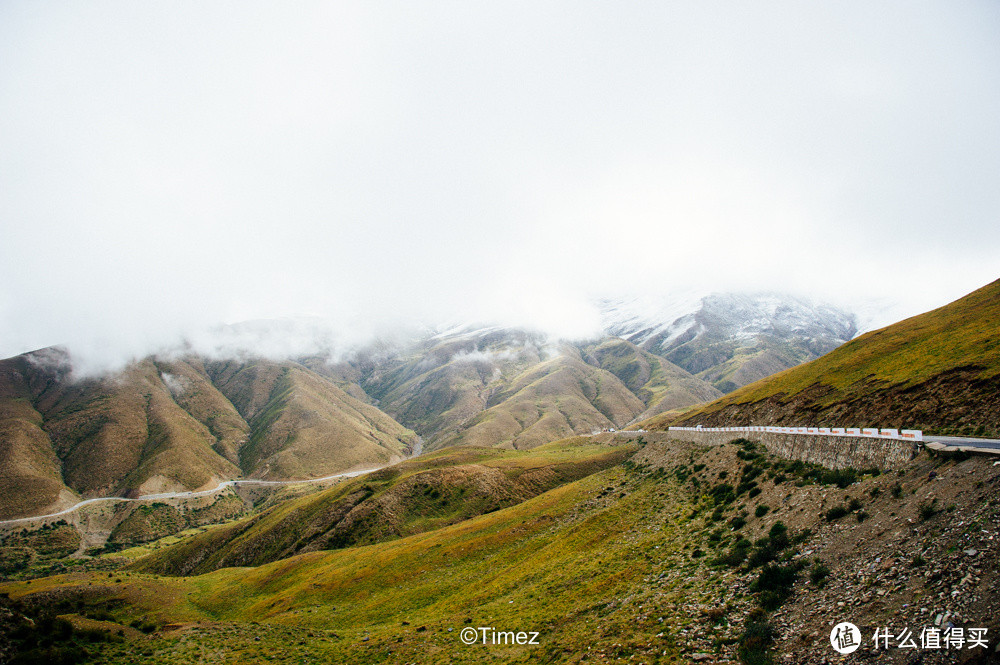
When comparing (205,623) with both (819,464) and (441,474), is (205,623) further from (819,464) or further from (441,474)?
(441,474)

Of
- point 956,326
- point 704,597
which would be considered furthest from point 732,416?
point 704,597

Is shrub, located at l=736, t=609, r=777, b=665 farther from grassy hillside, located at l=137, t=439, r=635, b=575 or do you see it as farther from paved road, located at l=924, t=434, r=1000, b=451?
grassy hillside, located at l=137, t=439, r=635, b=575

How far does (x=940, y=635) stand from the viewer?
1141 cm

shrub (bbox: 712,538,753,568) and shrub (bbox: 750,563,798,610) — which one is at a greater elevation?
shrub (bbox: 750,563,798,610)

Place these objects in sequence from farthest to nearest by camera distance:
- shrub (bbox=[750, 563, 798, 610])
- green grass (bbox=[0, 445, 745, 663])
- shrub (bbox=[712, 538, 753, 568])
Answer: green grass (bbox=[0, 445, 745, 663])
shrub (bbox=[712, 538, 753, 568])
shrub (bbox=[750, 563, 798, 610])

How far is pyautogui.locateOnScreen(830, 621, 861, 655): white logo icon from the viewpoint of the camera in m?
13.0

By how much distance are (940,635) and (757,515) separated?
1635cm

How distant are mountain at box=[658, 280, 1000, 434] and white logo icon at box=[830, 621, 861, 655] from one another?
860 inches

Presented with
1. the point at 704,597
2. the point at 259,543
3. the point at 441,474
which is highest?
the point at 704,597

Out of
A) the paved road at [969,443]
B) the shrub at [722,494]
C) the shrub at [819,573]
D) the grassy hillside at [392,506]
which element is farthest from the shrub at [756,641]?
the grassy hillside at [392,506]

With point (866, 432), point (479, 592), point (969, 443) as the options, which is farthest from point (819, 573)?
point (479, 592)

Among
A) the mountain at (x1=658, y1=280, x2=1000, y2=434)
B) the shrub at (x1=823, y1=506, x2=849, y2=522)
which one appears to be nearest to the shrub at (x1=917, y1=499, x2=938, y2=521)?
the shrub at (x1=823, y1=506, x2=849, y2=522)

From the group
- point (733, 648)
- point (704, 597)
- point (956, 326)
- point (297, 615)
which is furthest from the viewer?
point (956, 326)

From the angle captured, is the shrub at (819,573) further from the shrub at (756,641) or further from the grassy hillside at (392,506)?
the grassy hillside at (392,506)
